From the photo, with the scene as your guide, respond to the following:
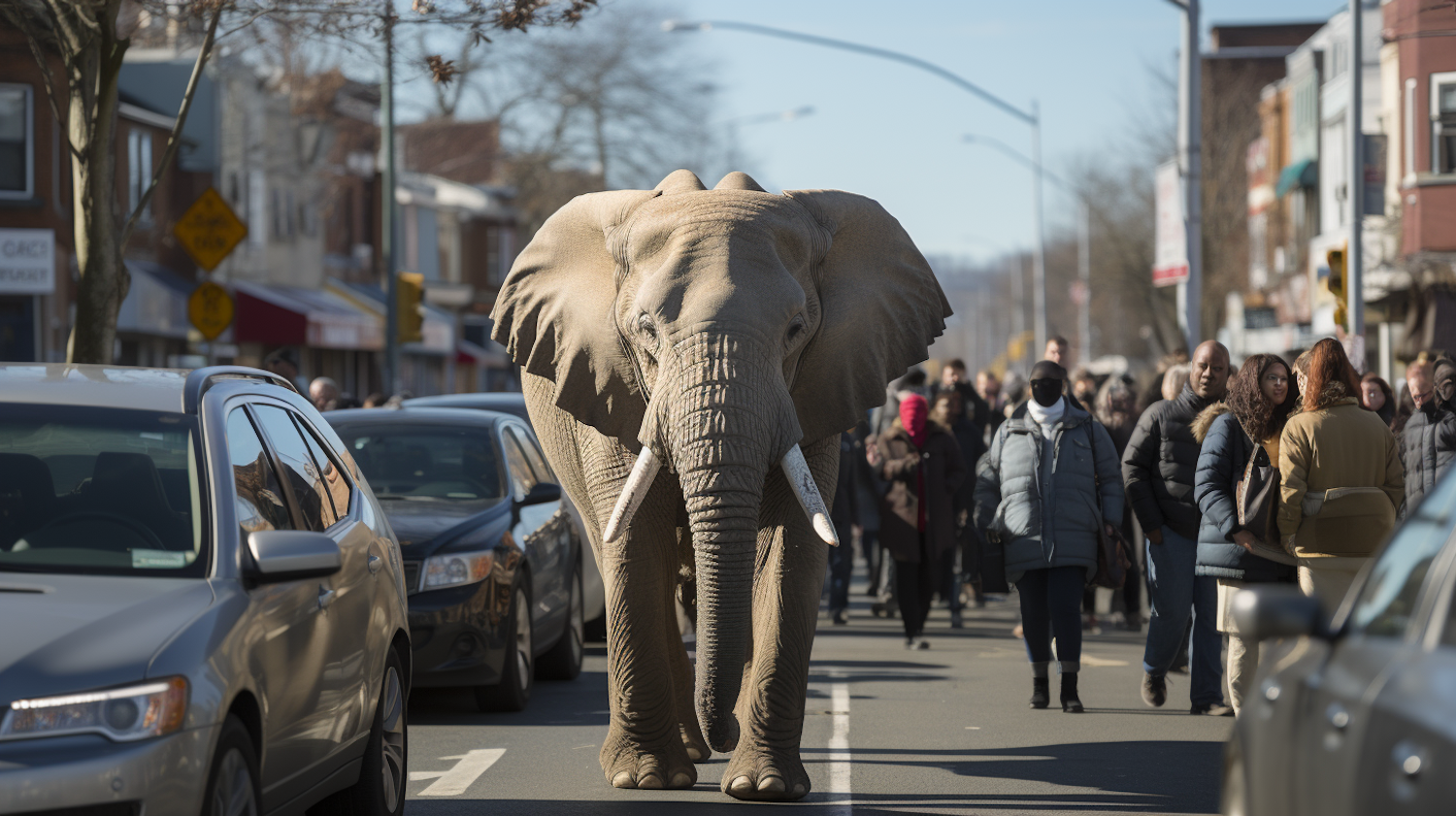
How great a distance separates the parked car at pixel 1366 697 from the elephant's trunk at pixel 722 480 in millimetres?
2702

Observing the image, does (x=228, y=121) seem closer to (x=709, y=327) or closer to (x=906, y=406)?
(x=906, y=406)

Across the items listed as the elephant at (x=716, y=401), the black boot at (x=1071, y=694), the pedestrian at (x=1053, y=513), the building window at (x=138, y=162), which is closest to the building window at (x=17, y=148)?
the building window at (x=138, y=162)

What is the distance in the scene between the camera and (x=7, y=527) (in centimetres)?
579

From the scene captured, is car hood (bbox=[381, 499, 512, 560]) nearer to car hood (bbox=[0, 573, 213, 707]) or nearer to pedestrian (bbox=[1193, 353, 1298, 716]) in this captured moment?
pedestrian (bbox=[1193, 353, 1298, 716])

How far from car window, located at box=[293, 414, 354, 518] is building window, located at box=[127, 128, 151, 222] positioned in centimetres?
2952

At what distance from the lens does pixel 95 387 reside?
630 centimetres

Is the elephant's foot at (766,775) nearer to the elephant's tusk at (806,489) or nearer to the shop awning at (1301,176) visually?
the elephant's tusk at (806,489)

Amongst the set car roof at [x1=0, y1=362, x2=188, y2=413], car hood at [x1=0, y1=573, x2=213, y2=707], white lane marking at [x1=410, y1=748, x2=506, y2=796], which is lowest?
white lane marking at [x1=410, y1=748, x2=506, y2=796]

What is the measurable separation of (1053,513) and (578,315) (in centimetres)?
381

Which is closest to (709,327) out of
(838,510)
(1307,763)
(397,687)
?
(397,687)

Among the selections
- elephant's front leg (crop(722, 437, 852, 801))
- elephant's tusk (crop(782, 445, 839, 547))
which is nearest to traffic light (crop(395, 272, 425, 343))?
elephant's front leg (crop(722, 437, 852, 801))

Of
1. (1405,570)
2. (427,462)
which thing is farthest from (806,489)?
(427,462)

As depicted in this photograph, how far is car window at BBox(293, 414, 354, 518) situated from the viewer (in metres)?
7.05

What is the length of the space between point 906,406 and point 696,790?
742cm
